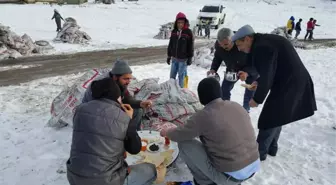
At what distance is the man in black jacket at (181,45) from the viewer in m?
5.85

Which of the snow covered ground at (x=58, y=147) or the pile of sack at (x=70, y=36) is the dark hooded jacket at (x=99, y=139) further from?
the pile of sack at (x=70, y=36)

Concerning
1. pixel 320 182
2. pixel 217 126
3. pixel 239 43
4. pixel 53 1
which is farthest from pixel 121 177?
pixel 53 1

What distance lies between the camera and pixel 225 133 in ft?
7.66

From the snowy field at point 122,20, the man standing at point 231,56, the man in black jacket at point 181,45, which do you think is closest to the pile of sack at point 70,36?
the snowy field at point 122,20

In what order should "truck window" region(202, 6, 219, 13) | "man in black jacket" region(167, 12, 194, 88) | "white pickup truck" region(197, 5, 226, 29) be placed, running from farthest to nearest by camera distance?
"truck window" region(202, 6, 219, 13) → "white pickup truck" region(197, 5, 226, 29) → "man in black jacket" region(167, 12, 194, 88)

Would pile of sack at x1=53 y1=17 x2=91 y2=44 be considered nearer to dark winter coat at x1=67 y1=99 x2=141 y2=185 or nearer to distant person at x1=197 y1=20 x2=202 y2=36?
distant person at x1=197 y1=20 x2=202 y2=36

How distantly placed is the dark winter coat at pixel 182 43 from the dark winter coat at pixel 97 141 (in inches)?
151

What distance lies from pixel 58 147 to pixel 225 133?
2729mm

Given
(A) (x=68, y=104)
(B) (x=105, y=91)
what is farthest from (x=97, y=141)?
(A) (x=68, y=104)

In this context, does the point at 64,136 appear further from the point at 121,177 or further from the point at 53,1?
the point at 53,1

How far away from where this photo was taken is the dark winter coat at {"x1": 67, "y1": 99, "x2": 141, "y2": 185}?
84.7 inches

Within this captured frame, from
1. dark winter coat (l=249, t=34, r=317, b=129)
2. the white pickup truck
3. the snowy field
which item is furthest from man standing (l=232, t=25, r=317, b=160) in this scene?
the white pickup truck

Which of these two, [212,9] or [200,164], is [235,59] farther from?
[212,9]

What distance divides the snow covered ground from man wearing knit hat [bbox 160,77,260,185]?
889 mm
